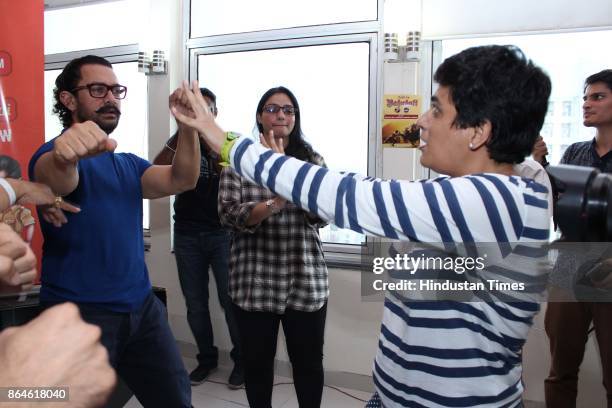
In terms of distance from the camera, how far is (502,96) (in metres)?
1.05

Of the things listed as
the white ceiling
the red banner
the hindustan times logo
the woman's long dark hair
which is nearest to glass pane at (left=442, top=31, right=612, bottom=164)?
the woman's long dark hair

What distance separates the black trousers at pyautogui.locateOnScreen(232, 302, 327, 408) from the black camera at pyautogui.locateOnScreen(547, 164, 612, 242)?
146 centimetres

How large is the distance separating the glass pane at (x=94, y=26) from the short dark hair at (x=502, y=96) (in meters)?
3.18

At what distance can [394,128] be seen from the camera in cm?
295

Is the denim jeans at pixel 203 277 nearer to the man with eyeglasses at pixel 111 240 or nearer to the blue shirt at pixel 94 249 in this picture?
the man with eyeglasses at pixel 111 240

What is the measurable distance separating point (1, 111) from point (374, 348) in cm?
244

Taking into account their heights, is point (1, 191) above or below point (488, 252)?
above

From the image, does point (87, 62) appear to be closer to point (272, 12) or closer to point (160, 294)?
point (160, 294)

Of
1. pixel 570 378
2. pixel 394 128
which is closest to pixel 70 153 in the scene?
pixel 394 128

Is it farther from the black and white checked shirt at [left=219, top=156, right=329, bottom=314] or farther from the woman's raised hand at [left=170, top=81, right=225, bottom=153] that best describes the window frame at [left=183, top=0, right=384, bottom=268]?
the woman's raised hand at [left=170, top=81, right=225, bottom=153]

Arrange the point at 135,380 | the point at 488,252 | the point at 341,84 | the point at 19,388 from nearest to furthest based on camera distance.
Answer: the point at 19,388 → the point at 488,252 → the point at 135,380 → the point at 341,84

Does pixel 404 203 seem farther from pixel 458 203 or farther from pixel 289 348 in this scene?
pixel 289 348

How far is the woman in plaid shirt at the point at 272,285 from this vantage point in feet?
6.78

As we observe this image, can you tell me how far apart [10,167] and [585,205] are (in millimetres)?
2241
